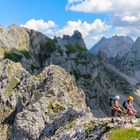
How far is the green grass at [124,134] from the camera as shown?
45.5 m

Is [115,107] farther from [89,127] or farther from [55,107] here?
[55,107]

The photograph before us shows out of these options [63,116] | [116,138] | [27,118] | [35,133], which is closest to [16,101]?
[27,118]

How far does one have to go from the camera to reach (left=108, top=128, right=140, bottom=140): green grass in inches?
1791

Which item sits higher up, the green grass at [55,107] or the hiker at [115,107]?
the green grass at [55,107]

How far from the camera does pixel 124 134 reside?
46281 millimetres

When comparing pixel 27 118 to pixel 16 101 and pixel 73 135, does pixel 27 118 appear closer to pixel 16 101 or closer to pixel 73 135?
pixel 16 101

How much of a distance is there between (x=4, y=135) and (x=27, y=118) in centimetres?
3450

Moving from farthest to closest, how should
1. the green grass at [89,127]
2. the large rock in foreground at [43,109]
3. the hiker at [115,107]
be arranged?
the large rock in foreground at [43,109]
the green grass at [89,127]
the hiker at [115,107]

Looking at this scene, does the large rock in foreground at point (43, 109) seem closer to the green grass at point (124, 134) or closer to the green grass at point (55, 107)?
the green grass at point (55, 107)

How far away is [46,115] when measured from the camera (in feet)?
459

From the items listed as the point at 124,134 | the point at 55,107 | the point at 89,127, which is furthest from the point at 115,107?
the point at 55,107

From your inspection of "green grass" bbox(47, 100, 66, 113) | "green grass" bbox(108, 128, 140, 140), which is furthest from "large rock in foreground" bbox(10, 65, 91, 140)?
"green grass" bbox(108, 128, 140, 140)

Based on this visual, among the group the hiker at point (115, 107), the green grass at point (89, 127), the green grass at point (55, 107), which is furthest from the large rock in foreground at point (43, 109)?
the hiker at point (115, 107)

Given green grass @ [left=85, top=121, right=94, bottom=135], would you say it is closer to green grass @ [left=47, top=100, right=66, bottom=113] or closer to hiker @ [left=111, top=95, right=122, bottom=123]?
hiker @ [left=111, top=95, right=122, bottom=123]
